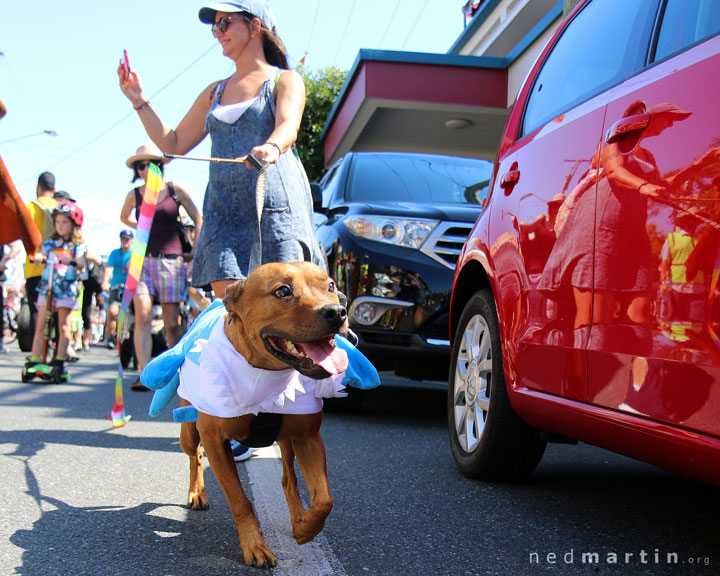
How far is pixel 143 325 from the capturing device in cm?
584

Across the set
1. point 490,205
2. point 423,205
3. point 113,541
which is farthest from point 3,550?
point 423,205

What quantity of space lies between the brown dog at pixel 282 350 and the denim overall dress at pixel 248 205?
1099 mm

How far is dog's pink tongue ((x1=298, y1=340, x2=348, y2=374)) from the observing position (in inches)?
85.6

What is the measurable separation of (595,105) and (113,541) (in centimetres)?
218

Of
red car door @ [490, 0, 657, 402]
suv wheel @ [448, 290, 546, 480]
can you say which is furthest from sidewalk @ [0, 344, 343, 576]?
red car door @ [490, 0, 657, 402]

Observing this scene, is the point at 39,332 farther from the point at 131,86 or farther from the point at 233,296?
the point at 233,296

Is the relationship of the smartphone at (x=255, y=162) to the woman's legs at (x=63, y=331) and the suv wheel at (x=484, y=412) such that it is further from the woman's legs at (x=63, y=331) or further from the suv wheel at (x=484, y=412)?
the woman's legs at (x=63, y=331)

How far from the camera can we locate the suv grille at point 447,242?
4.52 m

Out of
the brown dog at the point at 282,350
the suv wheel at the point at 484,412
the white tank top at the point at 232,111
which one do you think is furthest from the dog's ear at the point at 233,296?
the white tank top at the point at 232,111

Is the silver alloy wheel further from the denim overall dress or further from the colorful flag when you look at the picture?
the colorful flag

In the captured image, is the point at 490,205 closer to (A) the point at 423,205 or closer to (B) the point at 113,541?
(A) the point at 423,205

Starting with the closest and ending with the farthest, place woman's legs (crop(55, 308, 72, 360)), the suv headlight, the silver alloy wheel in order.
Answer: the silver alloy wheel < the suv headlight < woman's legs (crop(55, 308, 72, 360))

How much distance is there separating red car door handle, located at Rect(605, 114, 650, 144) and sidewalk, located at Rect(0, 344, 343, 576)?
5.01ft

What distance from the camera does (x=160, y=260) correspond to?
240 inches
